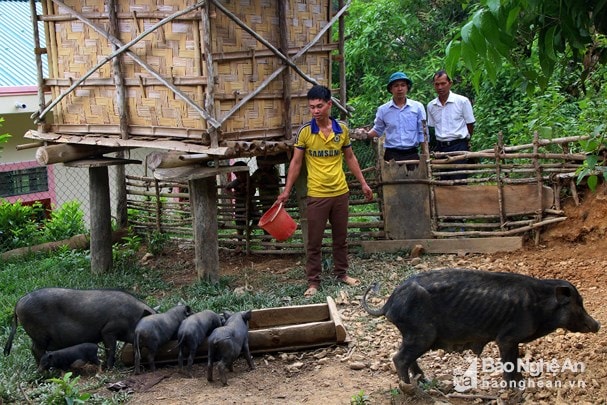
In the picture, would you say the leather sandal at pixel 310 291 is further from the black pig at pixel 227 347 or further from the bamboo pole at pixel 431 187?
the bamboo pole at pixel 431 187

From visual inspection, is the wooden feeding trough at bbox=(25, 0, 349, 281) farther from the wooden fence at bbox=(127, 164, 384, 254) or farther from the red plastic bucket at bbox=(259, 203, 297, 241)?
the wooden fence at bbox=(127, 164, 384, 254)

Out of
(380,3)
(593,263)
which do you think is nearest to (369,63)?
(380,3)

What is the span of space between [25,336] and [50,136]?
314 cm

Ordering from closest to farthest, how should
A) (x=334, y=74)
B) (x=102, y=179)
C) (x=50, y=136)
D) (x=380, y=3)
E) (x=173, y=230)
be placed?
(x=50, y=136) < (x=102, y=179) < (x=173, y=230) < (x=380, y=3) < (x=334, y=74)

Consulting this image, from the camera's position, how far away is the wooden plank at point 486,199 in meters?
9.58

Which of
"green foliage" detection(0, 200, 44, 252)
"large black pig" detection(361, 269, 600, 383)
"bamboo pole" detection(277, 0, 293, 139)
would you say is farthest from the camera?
"green foliage" detection(0, 200, 44, 252)

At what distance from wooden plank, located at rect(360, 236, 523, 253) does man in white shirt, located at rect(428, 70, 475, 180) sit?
959 millimetres

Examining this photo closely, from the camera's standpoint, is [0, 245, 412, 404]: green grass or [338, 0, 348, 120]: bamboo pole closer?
[0, 245, 412, 404]: green grass

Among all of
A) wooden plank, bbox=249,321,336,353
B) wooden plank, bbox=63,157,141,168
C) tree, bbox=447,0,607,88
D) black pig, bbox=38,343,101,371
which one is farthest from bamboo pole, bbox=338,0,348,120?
tree, bbox=447,0,607,88

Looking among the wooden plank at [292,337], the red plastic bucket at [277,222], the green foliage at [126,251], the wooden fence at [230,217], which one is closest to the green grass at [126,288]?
the green foliage at [126,251]

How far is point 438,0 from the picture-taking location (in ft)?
50.5

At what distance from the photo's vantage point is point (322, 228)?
864cm

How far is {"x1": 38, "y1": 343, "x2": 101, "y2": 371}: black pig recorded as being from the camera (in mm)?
6566

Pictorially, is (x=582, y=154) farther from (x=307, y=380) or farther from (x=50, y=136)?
(x=50, y=136)
